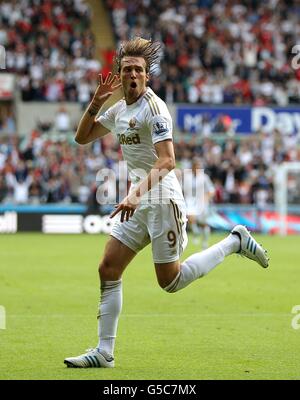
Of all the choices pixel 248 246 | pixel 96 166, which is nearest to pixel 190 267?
pixel 248 246

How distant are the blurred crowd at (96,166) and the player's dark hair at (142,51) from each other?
67.5ft

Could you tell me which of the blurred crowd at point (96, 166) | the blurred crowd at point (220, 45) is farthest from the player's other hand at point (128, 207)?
the blurred crowd at point (220, 45)

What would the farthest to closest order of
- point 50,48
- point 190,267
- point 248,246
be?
point 50,48 < point 248,246 < point 190,267

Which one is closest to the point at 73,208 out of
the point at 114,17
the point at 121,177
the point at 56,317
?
the point at 121,177

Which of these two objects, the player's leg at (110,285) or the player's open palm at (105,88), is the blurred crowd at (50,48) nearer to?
the player's open palm at (105,88)

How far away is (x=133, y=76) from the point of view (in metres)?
7.50

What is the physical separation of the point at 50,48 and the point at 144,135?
1049 inches

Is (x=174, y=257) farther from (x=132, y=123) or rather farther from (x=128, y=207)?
(x=132, y=123)

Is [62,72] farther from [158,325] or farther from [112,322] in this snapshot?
[112,322]

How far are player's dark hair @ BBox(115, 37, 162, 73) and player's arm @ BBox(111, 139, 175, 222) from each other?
731 mm

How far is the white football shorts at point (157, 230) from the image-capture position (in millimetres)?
7543

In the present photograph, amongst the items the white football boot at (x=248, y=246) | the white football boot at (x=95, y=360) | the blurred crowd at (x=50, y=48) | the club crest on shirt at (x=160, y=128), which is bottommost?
the white football boot at (x=95, y=360)

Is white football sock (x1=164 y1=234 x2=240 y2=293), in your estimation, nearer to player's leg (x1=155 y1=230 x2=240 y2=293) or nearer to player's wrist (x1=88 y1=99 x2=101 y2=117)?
player's leg (x1=155 y1=230 x2=240 y2=293)
